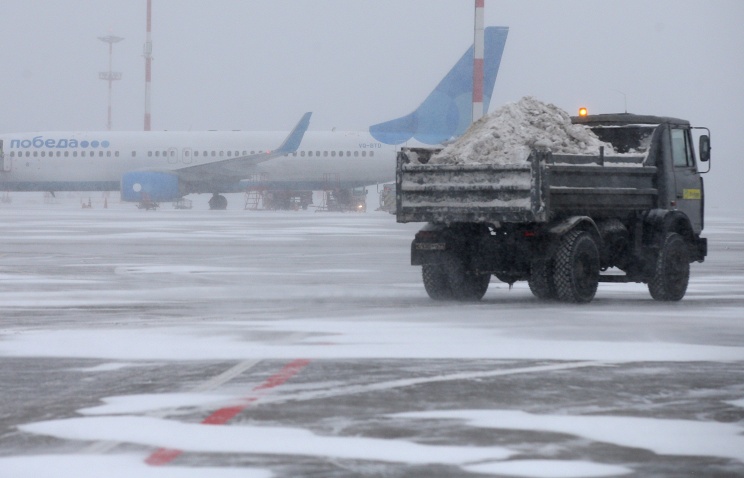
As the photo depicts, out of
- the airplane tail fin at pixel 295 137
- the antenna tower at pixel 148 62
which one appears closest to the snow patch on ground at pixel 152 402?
the airplane tail fin at pixel 295 137

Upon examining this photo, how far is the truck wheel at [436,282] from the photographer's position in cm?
1684

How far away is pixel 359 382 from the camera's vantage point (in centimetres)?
932

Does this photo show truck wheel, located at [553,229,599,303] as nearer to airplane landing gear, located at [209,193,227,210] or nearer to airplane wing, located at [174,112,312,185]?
airplane wing, located at [174,112,312,185]

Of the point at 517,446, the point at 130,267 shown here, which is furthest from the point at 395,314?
the point at 130,267

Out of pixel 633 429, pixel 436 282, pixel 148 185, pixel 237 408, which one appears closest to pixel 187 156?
pixel 148 185

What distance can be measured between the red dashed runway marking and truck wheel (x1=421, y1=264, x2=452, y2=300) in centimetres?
648

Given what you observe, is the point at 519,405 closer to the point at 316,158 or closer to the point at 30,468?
the point at 30,468

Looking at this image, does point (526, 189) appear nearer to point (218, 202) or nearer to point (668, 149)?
point (668, 149)

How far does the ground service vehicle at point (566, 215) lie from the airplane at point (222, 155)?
42082mm

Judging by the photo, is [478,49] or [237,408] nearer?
[237,408]

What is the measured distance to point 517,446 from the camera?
702cm

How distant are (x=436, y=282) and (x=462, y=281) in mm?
344

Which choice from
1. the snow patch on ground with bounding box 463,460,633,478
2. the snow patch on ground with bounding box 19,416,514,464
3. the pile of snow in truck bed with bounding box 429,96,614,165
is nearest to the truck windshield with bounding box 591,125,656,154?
the pile of snow in truck bed with bounding box 429,96,614,165

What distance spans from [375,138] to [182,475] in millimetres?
54324
